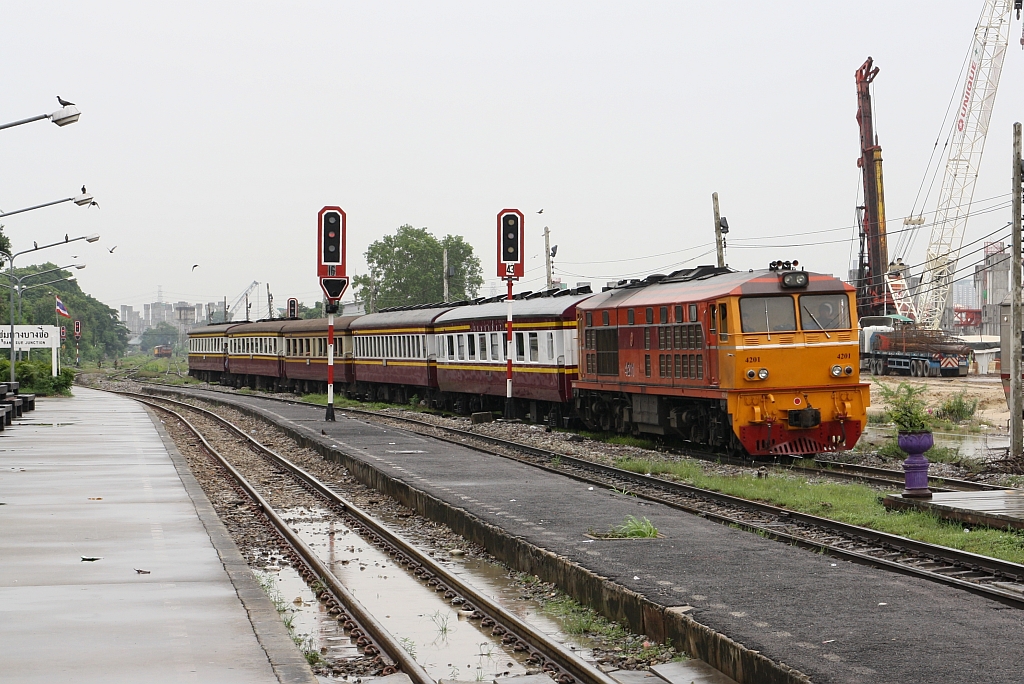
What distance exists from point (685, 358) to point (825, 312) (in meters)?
2.56

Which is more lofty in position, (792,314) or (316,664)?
(792,314)

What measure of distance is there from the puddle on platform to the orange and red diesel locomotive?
3084mm

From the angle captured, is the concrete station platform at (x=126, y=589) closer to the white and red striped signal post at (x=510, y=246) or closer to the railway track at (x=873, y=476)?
the railway track at (x=873, y=476)

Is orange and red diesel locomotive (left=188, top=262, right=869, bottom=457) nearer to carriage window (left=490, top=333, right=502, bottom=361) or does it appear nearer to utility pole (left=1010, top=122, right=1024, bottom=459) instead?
carriage window (left=490, top=333, right=502, bottom=361)

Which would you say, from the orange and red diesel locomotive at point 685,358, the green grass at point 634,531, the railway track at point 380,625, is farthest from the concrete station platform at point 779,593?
the orange and red diesel locomotive at point 685,358

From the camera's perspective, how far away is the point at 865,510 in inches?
561

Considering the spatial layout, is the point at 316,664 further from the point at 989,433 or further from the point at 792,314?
the point at 989,433

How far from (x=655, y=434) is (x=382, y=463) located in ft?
22.8

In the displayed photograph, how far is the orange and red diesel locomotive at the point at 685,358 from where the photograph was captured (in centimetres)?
1964

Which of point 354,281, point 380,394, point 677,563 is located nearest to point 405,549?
point 677,563

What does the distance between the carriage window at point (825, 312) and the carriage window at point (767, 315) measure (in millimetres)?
238

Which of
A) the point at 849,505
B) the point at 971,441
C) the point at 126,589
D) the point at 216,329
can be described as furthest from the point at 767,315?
the point at 216,329

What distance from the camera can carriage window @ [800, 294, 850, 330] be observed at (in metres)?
20.0

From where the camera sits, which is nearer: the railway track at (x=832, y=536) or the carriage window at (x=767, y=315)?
the railway track at (x=832, y=536)
